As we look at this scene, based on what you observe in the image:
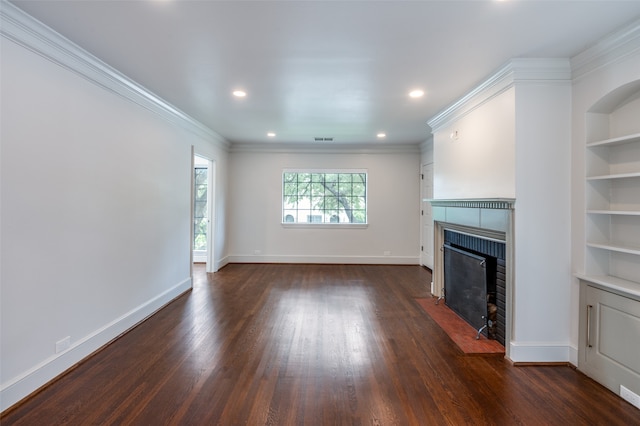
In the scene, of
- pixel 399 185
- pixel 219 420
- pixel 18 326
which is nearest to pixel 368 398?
pixel 219 420

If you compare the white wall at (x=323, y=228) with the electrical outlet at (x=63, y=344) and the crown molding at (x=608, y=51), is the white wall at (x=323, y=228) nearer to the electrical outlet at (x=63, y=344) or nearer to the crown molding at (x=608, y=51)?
the crown molding at (x=608, y=51)

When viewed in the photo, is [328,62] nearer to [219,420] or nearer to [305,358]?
[305,358]

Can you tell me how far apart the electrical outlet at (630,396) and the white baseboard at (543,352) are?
0.45m

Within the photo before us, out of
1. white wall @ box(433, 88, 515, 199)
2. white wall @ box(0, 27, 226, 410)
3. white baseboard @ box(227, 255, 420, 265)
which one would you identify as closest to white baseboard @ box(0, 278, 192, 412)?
white wall @ box(0, 27, 226, 410)

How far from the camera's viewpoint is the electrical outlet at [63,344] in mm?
2297

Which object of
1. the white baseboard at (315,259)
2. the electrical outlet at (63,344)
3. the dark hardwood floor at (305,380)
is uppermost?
the white baseboard at (315,259)

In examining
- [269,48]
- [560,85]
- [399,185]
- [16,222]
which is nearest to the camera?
[16,222]

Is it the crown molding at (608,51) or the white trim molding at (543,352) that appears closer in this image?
the crown molding at (608,51)

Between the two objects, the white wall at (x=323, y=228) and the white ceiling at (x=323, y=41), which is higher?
the white ceiling at (x=323, y=41)

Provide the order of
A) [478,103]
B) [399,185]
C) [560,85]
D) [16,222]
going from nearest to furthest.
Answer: [16,222]
[560,85]
[478,103]
[399,185]

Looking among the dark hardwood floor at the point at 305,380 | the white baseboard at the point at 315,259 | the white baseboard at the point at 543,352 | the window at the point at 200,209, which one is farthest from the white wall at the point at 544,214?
the window at the point at 200,209

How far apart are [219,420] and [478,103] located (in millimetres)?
3507

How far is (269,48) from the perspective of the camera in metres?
2.34

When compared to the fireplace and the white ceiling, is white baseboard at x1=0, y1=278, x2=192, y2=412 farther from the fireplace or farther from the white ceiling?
the fireplace
